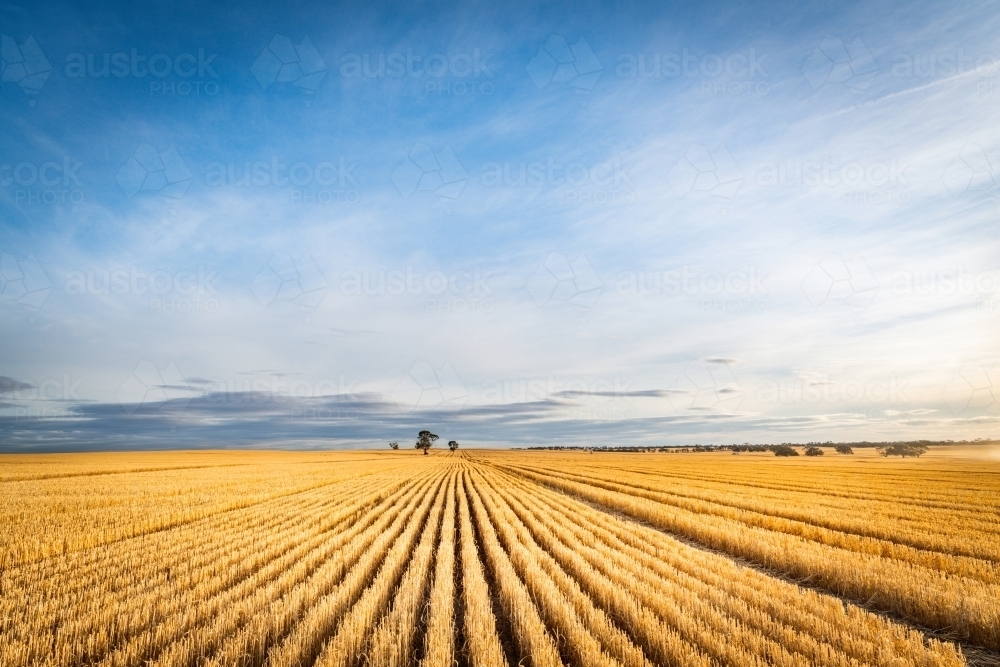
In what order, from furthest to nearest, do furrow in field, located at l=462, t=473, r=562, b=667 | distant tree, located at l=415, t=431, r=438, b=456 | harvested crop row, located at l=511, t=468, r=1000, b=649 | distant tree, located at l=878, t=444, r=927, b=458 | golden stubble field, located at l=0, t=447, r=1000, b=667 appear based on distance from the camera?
distant tree, located at l=415, t=431, r=438, b=456, distant tree, located at l=878, t=444, r=927, b=458, harvested crop row, located at l=511, t=468, r=1000, b=649, golden stubble field, located at l=0, t=447, r=1000, b=667, furrow in field, located at l=462, t=473, r=562, b=667

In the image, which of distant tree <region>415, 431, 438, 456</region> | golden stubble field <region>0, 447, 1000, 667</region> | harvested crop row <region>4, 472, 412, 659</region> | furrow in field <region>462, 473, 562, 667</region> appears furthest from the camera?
distant tree <region>415, 431, 438, 456</region>

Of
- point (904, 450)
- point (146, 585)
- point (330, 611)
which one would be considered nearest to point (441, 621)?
point (330, 611)

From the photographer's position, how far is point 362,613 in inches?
251

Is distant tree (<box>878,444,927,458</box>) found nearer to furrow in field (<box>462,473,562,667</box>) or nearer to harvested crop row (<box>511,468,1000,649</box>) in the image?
harvested crop row (<box>511,468,1000,649</box>)

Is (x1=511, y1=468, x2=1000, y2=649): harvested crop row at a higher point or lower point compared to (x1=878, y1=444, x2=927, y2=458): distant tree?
higher

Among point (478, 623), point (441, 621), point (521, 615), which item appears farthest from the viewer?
point (521, 615)

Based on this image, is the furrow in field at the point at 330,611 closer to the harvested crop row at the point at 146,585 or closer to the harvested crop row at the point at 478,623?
the harvested crop row at the point at 478,623

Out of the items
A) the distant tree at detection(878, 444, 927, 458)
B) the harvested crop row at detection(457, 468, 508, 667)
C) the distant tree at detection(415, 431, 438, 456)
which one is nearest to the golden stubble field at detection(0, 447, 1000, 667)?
the harvested crop row at detection(457, 468, 508, 667)

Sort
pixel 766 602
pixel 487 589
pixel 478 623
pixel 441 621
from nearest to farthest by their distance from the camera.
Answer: pixel 478 623 < pixel 441 621 < pixel 766 602 < pixel 487 589

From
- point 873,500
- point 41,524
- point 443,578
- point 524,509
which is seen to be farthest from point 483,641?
point 873,500

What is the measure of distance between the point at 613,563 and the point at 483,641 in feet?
15.2

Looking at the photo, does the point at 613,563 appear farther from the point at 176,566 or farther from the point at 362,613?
the point at 176,566

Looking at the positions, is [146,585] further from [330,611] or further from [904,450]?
[904,450]

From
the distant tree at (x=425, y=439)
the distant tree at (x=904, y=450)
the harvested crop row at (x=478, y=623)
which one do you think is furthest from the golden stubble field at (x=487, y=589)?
the distant tree at (x=425, y=439)
